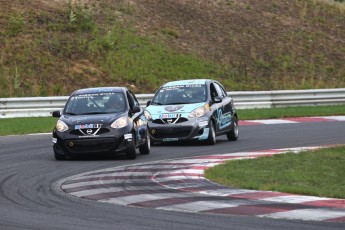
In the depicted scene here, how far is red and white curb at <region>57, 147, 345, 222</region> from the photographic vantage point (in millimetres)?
11742

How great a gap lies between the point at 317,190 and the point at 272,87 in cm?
2816

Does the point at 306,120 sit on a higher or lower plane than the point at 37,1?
lower

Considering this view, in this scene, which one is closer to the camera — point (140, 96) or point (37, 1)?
point (140, 96)

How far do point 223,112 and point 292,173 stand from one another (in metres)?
7.47

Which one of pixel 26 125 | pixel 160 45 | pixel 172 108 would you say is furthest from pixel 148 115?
pixel 160 45

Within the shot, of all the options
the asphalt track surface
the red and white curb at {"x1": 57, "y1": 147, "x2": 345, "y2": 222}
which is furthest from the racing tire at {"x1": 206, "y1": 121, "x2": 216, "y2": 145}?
the red and white curb at {"x1": 57, "y1": 147, "x2": 345, "y2": 222}

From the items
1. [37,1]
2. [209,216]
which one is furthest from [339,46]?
[209,216]

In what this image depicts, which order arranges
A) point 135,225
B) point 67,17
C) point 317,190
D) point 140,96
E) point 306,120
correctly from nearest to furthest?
point 135,225
point 317,190
point 306,120
point 140,96
point 67,17

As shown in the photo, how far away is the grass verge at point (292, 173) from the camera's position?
14.0 metres

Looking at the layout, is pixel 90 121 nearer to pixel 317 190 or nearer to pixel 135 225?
pixel 317 190

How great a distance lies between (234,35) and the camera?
46656 mm

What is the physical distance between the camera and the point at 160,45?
43.2m

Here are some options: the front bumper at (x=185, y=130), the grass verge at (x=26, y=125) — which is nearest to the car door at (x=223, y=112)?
the front bumper at (x=185, y=130)

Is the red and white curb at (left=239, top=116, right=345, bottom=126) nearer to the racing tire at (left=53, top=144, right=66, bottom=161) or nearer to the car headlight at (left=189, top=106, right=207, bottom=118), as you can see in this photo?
the car headlight at (left=189, top=106, right=207, bottom=118)
